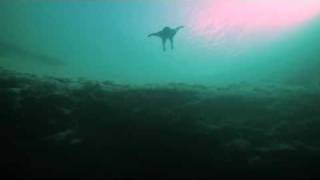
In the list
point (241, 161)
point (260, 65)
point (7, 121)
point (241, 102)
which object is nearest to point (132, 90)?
point (241, 102)

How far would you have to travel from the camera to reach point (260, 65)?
40594 mm

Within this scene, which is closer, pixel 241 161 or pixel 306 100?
pixel 241 161

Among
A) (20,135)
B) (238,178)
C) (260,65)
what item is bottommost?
(238,178)

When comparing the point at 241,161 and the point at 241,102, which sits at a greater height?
the point at 241,102

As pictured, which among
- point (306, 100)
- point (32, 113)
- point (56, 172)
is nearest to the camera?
point (56, 172)

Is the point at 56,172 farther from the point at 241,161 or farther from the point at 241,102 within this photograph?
the point at 241,102

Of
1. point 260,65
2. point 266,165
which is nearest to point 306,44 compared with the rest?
point 260,65

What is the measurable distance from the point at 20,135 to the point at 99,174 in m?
3.57

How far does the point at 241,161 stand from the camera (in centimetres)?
1362

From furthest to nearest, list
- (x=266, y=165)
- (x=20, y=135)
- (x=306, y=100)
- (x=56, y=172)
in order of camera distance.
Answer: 1. (x=306, y=100)
2. (x=20, y=135)
3. (x=266, y=165)
4. (x=56, y=172)

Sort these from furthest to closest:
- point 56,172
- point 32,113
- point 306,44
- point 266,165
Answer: point 306,44 < point 32,113 < point 266,165 < point 56,172

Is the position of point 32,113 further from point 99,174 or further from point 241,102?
point 241,102

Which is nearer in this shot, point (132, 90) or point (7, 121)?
point (7, 121)

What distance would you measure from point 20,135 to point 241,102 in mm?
10370
